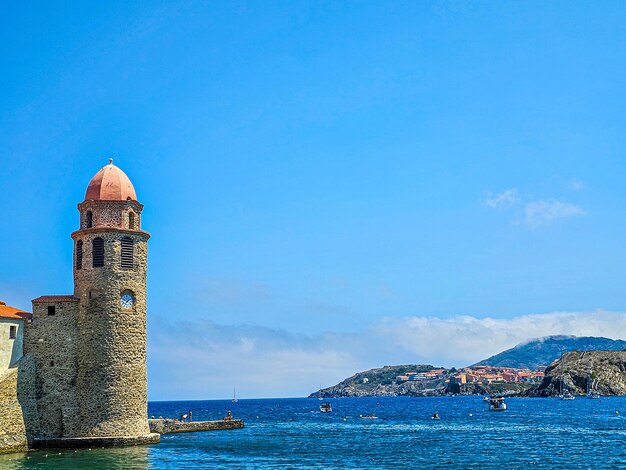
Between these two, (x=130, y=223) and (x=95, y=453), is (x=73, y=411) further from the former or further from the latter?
(x=130, y=223)

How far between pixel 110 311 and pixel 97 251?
3.33m

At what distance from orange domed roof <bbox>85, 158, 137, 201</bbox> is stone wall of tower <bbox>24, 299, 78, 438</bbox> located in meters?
6.29

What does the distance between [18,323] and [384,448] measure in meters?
24.0

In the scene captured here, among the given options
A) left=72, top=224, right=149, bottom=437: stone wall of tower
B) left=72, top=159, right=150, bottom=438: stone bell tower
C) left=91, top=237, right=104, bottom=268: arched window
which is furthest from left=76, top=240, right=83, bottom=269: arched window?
left=91, top=237, right=104, bottom=268: arched window

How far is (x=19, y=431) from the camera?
41.2 metres

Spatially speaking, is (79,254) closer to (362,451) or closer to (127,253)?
(127,253)

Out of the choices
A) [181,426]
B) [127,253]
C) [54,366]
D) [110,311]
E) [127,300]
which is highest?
[127,253]

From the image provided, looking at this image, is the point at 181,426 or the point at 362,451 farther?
the point at 181,426

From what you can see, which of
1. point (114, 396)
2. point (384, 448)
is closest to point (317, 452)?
point (384, 448)

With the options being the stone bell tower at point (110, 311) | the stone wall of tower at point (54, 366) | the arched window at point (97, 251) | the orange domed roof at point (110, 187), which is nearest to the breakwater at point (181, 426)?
the stone bell tower at point (110, 311)

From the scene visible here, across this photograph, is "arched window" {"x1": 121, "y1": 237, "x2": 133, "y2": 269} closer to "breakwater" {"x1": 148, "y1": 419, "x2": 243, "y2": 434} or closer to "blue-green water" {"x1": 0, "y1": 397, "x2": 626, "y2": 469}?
"blue-green water" {"x1": 0, "y1": 397, "x2": 626, "y2": 469}

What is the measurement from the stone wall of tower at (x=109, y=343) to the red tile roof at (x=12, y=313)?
2889mm

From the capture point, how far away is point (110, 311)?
143ft

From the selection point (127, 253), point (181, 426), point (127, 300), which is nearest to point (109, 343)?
point (127, 300)
